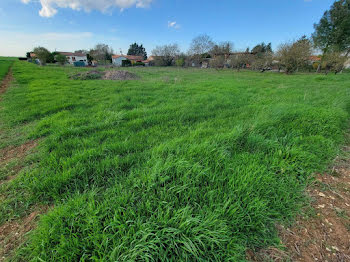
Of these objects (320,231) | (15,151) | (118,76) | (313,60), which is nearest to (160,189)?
(320,231)

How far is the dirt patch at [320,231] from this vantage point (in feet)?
4.74

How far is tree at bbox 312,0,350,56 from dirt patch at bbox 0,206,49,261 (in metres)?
43.5

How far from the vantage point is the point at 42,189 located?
1936 mm

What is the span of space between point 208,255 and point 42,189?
2.16m

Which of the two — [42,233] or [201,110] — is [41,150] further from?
[201,110]

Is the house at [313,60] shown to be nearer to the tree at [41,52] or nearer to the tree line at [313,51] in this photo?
the tree line at [313,51]

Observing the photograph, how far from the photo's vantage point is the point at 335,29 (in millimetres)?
28281

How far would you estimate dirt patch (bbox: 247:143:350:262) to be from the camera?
1.44 meters

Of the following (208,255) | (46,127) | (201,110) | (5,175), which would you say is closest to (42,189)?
(5,175)

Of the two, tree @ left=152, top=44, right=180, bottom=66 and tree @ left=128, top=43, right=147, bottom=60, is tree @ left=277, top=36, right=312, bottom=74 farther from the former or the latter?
tree @ left=128, top=43, right=147, bottom=60

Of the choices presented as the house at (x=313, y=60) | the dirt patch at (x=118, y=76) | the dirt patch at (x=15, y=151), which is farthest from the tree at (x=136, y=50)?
the dirt patch at (x=15, y=151)

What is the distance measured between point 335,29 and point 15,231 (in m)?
46.9

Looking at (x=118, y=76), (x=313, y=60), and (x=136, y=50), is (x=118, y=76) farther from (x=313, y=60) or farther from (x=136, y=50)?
(x=136, y=50)

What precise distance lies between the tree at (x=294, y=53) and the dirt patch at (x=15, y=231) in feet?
103
